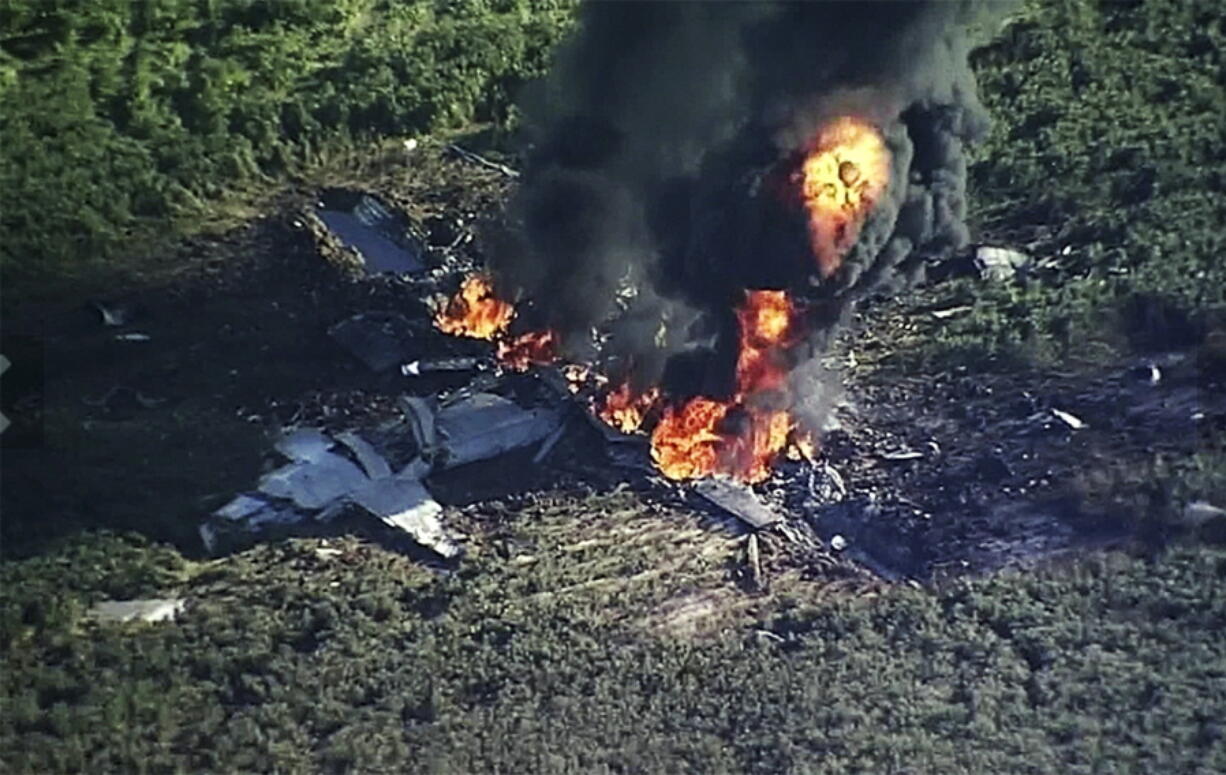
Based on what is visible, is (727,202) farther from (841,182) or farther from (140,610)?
(140,610)

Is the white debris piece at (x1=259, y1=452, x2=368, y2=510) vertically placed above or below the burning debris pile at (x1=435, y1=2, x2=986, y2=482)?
below

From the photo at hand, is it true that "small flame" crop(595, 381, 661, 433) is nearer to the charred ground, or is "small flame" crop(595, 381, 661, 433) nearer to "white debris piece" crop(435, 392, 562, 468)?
"white debris piece" crop(435, 392, 562, 468)

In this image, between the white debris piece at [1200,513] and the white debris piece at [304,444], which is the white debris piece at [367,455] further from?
the white debris piece at [1200,513]

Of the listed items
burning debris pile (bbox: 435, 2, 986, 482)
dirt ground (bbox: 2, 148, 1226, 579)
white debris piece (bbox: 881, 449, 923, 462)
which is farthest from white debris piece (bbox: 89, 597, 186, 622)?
white debris piece (bbox: 881, 449, 923, 462)

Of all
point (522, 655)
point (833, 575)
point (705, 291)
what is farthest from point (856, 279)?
point (522, 655)

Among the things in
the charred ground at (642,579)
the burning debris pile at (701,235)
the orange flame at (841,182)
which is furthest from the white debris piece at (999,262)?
the orange flame at (841,182)

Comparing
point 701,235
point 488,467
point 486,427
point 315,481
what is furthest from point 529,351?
point 701,235
